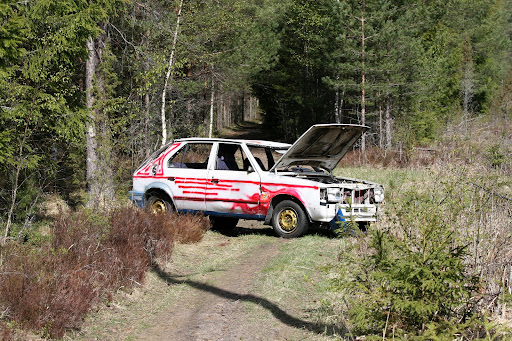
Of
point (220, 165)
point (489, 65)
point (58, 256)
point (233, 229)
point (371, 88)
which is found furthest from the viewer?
point (489, 65)

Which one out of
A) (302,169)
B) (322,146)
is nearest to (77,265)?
(322,146)

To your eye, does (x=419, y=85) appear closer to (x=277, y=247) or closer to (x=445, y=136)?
(x=445, y=136)

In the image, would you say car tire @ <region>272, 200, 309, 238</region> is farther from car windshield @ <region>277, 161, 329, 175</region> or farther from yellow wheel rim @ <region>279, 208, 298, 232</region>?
car windshield @ <region>277, 161, 329, 175</region>

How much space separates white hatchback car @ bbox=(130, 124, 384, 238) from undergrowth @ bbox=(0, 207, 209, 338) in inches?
58.8

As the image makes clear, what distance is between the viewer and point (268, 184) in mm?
11055

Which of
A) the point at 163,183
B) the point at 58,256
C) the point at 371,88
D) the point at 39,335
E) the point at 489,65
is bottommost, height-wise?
the point at 39,335

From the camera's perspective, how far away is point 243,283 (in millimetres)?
7840

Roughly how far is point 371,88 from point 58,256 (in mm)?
28682

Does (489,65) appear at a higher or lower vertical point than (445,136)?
higher

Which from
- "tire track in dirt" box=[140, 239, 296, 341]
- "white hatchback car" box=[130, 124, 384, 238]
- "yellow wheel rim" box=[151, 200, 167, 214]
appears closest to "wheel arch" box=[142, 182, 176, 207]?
"white hatchback car" box=[130, 124, 384, 238]

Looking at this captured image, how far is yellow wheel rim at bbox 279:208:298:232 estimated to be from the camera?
11.0m

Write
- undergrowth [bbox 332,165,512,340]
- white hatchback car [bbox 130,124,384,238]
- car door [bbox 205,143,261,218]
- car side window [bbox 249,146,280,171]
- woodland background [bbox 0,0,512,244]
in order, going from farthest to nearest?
car side window [bbox 249,146,280,171] < car door [bbox 205,143,261,218] < white hatchback car [bbox 130,124,384,238] < woodland background [bbox 0,0,512,244] < undergrowth [bbox 332,165,512,340]

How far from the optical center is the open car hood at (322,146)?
10719mm

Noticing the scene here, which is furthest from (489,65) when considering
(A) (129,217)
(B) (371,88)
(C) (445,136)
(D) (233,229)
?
(A) (129,217)
